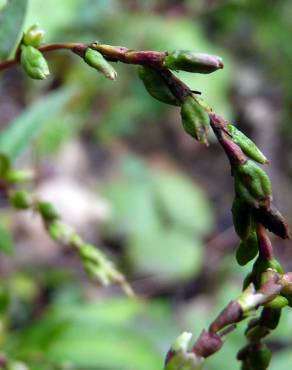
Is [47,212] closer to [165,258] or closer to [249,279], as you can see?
[249,279]

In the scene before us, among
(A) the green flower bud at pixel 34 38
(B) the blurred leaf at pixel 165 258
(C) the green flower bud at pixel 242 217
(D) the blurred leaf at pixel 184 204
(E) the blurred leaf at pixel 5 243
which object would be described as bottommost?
(B) the blurred leaf at pixel 165 258

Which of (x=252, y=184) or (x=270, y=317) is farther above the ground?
(x=252, y=184)

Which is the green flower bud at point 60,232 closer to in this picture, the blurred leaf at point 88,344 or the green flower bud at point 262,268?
the green flower bud at point 262,268

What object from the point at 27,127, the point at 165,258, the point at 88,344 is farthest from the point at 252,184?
the point at 165,258

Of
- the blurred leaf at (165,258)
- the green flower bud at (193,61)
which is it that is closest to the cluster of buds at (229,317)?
the green flower bud at (193,61)

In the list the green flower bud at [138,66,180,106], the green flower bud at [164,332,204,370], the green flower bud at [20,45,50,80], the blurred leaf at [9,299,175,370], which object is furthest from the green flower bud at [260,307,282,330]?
the blurred leaf at [9,299,175,370]

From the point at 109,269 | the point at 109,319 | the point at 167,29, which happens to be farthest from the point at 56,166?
the point at 109,269

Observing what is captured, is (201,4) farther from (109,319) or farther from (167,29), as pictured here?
(109,319)
